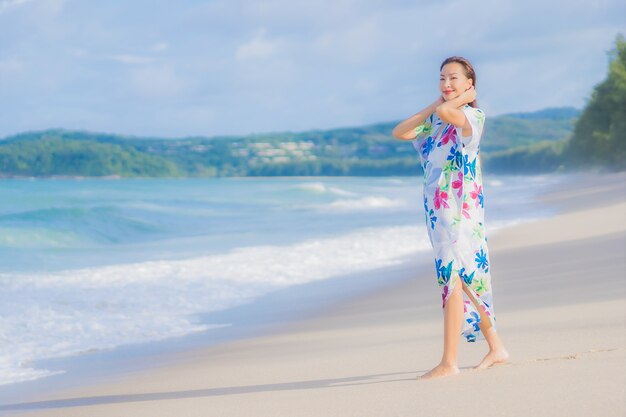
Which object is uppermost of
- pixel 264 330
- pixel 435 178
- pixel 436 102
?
pixel 436 102

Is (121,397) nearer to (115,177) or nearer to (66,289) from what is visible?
(66,289)

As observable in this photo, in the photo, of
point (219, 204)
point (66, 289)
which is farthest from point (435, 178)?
point (219, 204)

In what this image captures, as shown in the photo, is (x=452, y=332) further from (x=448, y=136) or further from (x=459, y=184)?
(x=448, y=136)

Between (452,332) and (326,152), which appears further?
(326,152)

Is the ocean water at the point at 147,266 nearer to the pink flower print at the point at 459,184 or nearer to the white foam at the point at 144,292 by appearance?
the white foam at the point at 144,292

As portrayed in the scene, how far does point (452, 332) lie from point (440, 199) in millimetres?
683

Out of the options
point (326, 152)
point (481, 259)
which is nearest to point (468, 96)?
point (481, 259)

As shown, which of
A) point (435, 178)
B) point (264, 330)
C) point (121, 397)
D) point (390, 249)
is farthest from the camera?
point (390, 249)

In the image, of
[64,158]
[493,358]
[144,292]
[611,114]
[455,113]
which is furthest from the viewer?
[611,114]

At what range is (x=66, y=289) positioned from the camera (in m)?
11.1

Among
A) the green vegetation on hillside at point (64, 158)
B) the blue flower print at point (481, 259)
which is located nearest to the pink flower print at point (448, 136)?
the blue flower print at point (481, 259)

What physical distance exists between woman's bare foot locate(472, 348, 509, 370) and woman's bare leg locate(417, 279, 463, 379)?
169 millimetres

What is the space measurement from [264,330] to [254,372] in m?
2.18

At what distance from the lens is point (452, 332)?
15.7 ft
